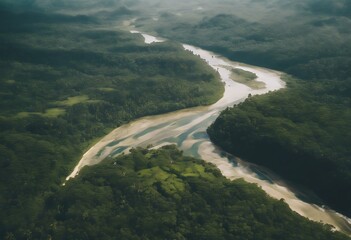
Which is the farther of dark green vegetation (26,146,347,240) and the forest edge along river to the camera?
the forest edge along river

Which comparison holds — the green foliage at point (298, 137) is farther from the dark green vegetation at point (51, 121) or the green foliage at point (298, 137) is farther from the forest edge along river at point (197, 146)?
the dark green vegetation at point (51, 121)

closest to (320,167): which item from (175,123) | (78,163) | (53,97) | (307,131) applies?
(307,131)

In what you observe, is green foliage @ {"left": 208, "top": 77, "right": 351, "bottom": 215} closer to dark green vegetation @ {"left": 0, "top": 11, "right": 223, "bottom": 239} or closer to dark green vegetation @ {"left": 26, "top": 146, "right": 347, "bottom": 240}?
dark green vegetation @ {"left": 26, "top": 146, "right": 347, "bottom": 240}

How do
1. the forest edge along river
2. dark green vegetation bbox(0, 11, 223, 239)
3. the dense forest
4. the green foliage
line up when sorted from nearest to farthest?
the dense forest < the forest edge along river < dark green vegetation bbox(0, 11, 223, 239) < the green foliage

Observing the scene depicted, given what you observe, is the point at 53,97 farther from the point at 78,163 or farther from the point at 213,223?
the point at 213,223

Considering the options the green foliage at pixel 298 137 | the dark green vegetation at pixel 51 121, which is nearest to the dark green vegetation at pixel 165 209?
the dark green vegetation at pixel 51 121

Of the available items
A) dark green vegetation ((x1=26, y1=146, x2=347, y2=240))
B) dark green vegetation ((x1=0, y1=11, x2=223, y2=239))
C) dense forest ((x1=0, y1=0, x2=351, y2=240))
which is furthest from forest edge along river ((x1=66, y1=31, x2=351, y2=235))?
dark green vegetation ((x1=26, y1=146, x2=347, y2=240))

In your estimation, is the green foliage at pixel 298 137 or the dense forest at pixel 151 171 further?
the green foliage at pixel 298 137
